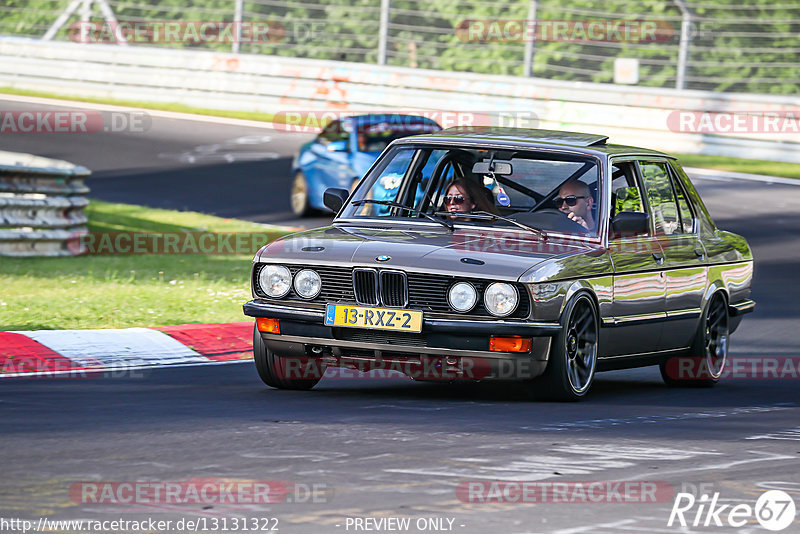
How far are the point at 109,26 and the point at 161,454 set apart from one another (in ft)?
87.4

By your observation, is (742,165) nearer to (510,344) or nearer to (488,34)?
(488,34)

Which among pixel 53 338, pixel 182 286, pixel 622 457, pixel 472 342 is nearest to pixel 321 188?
pixel 182 286

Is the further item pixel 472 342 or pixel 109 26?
pixel 109 26

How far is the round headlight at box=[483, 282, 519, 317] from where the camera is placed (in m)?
8.13

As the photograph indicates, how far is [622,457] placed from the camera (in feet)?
22.4

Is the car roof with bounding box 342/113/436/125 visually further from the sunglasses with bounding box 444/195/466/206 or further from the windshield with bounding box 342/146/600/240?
the sunglasses with bounding box 444/195/466/206

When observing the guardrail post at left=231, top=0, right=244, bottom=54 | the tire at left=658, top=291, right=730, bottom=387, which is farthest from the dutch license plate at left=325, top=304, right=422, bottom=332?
the guardrail post at left=231, top=0, right=244, bottom=54

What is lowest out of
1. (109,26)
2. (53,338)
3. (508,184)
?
(53,338)

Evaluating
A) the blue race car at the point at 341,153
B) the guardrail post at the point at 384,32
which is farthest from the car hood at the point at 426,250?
the guardrail post at the point at 384,32

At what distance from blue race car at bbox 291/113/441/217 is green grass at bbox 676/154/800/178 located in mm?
6410

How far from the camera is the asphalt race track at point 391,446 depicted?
552cm

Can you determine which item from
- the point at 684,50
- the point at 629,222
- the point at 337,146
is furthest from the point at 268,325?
the point at 684,50

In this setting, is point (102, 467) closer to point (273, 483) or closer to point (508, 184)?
point (273, 483)

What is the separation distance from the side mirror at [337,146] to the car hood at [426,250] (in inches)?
452
